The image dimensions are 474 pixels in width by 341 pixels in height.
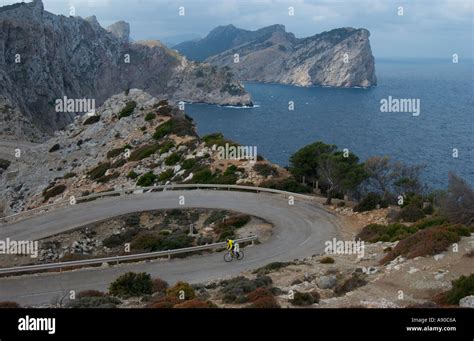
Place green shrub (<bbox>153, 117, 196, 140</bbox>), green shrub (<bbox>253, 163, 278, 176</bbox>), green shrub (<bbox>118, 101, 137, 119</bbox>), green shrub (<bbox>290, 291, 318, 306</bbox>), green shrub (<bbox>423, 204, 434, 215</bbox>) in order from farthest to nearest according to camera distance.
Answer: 1. green shrub (<bbox>118, 101, 137, 119</bbox>)
2. green shrub (<bbox>153, 117, 196, 140</bbox>)
3. green shrub (<bbox>253, 163, 278, 176</bbox>)
4. green shrub (<bbox>423, 204, 434, 215</bbox>)
5. green shrub (<bbox>290, 291, 318, 306</bbox>)

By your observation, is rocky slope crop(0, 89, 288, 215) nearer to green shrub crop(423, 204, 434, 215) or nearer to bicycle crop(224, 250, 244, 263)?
green shrub crop(423, 204, 434, 215)

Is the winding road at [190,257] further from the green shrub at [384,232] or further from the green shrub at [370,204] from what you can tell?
the green shrub at [370,204]

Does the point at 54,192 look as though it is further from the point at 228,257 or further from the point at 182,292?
the point at 182,292

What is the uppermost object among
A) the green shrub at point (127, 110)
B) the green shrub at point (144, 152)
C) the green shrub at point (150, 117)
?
the green shrub at point (127, 110)

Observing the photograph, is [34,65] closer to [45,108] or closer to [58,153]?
[45,108]

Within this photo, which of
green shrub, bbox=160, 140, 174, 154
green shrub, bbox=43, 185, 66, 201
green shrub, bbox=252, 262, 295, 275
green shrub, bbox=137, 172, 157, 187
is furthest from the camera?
green shrub, bbox=160, 140, 174, 154

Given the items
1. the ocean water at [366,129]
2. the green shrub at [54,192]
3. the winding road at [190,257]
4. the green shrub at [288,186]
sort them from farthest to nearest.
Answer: the ocean water at [366,129], the green shrub at [54,192], the green shrub at [288,186], the winding road at [190,257]

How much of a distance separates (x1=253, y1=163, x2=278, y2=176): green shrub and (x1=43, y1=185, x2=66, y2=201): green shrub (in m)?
21.5

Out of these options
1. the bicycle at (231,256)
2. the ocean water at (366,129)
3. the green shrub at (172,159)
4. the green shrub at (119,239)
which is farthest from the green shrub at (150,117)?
the bicycle at (231,256)

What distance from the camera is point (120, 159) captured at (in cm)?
5722

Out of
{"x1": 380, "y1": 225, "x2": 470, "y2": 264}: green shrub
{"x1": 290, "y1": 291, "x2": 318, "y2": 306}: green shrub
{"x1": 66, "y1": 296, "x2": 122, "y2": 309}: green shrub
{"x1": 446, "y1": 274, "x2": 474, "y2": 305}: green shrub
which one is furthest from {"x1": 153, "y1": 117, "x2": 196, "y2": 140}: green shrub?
{"x1": 446, "y1": 274, "x2": 474, "y2": 305}: green shrub

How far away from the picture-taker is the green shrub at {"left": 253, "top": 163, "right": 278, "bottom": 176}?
44.8m

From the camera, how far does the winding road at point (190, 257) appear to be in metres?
21.6

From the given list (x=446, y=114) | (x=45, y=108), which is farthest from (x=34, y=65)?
(x=446, y=114)
